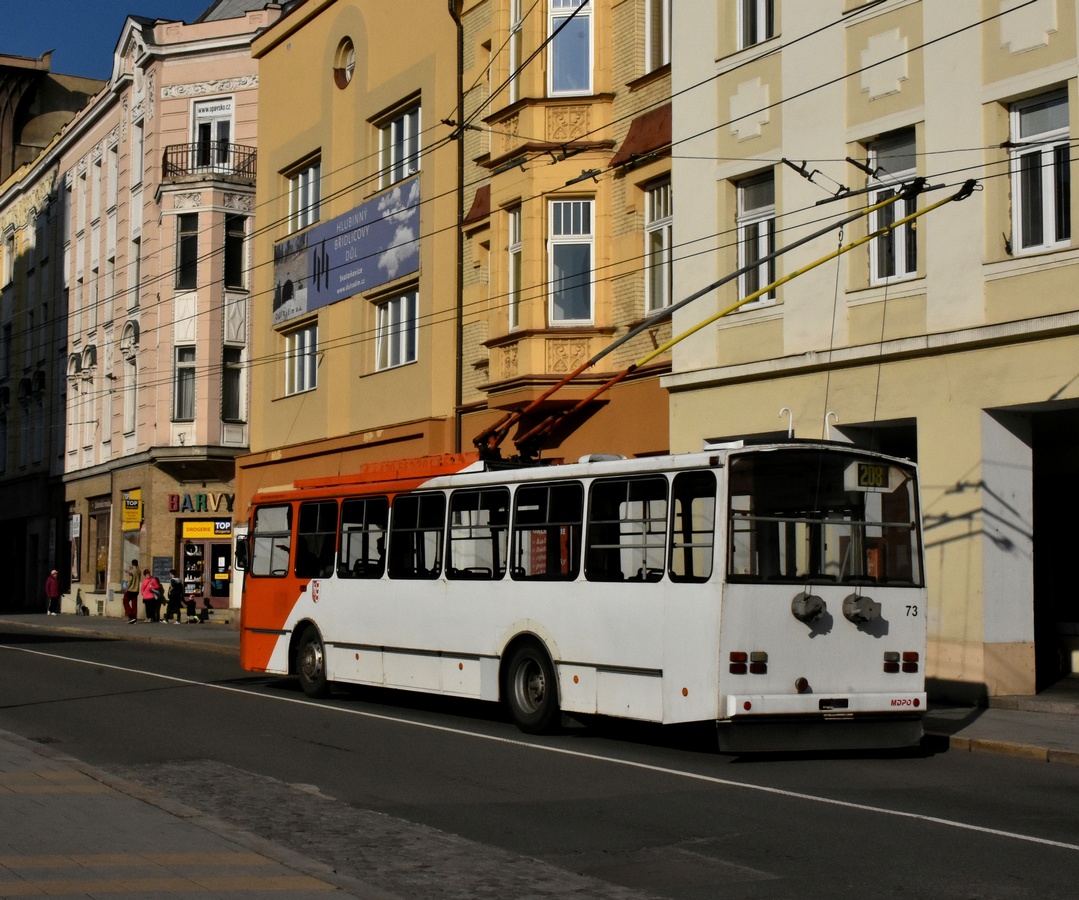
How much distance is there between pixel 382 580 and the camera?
17.8m

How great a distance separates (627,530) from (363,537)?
17.6ft

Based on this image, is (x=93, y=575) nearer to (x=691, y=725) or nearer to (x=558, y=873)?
(x=691, y=725)

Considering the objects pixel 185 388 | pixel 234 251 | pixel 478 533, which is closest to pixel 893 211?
pixel 478 533

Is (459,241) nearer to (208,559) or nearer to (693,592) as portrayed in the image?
(693,592)

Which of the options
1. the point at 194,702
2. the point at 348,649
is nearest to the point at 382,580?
the point at 348,649

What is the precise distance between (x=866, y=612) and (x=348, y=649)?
7.54 m

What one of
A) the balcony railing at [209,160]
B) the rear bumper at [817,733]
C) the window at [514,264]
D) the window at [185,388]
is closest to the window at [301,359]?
the window at [185,388]

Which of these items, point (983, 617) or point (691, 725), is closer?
point (691, 725)

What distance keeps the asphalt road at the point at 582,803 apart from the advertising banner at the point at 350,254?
14.9m

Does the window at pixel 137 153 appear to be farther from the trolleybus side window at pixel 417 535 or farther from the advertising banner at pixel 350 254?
the trolleybus side window at pixel 417 535

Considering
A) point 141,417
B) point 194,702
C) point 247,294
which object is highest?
point 247,294

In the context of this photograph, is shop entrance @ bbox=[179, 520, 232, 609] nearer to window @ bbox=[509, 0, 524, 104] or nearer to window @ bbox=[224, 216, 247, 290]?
window @ bbox=[224, 216, 247, 290]

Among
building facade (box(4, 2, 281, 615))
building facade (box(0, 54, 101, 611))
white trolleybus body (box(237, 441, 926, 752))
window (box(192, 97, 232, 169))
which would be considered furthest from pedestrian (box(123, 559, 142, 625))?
white trolleybus body (box(237, 441, 926, 752))

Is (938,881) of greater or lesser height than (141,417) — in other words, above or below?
below
